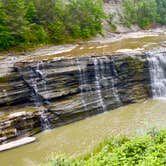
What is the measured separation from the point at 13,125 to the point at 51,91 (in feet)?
12.7

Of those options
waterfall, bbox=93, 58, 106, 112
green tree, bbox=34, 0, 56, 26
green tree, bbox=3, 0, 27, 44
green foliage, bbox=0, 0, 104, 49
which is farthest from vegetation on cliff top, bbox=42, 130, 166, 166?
green tree, bbox=34, 0, 56, 26

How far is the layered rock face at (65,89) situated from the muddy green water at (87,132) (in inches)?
30.9

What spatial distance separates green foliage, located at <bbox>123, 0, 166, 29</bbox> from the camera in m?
50.6

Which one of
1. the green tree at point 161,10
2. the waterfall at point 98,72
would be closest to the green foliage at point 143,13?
the green tree at point 161,10

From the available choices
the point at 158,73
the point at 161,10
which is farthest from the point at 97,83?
the point at 161,10

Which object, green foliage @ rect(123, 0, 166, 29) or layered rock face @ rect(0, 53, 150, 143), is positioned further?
green foliage @ rect(123, 0, 166, 29)

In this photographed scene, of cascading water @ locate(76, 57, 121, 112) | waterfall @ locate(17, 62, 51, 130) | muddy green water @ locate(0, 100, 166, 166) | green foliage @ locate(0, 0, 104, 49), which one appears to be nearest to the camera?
muddy green water @ locate(0, 100, 166, 166)

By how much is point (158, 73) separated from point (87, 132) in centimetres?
982

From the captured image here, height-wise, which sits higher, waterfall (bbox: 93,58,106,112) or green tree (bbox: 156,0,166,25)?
green tree (bbox: 156,0,166,25)

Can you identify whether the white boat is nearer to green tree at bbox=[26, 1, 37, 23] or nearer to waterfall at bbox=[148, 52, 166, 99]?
waterfall at bbox=[148, 52, 166, 99]

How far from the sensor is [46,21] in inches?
1323

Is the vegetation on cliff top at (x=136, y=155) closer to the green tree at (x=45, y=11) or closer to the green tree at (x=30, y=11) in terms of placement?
the green tree at (x=30, y=11)

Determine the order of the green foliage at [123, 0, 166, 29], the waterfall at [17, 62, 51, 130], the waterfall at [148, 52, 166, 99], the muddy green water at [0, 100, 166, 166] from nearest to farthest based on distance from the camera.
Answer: the muddy green water at [0, 100, 166, 166] < the waterfall at [17, 62, 51, 130] < the waterfall at [148, 52, 166, 99] < the green foliage at [123, 0, 166, 29]

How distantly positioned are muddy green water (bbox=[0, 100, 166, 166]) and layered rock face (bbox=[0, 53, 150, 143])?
0.79m
